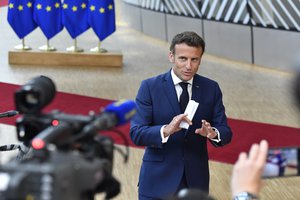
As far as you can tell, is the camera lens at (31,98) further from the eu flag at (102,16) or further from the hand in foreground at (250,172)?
the eu flag at (102,16)

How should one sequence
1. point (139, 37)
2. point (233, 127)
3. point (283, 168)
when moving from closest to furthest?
point (283, 168) < point (233, 127) < point (139, 37)

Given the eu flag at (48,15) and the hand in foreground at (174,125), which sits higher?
the eu flag at (48,15)

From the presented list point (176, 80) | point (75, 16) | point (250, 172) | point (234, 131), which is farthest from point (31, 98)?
point (75, 16)

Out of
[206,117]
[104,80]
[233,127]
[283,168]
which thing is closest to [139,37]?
[104,80]

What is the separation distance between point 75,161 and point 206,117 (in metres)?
2.10

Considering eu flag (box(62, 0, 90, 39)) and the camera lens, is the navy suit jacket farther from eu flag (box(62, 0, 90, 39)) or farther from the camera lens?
eu flag (box(62, 0, 90, 39))

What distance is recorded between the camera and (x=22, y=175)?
4.06 feet

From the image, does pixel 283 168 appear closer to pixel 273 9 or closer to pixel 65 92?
pixel 65 92

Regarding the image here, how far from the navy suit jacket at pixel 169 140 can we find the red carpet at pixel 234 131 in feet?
7.66

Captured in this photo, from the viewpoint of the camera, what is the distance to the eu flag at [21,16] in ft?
40.3

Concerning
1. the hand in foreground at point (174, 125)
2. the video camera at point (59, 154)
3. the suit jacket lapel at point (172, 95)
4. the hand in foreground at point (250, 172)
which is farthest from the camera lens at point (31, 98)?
the suit jacket lapel at point (172, 95)

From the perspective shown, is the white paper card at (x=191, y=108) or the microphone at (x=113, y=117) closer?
the microphone at (x=113, y=117)

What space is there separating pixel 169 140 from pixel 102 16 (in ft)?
29.7

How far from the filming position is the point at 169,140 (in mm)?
3271
